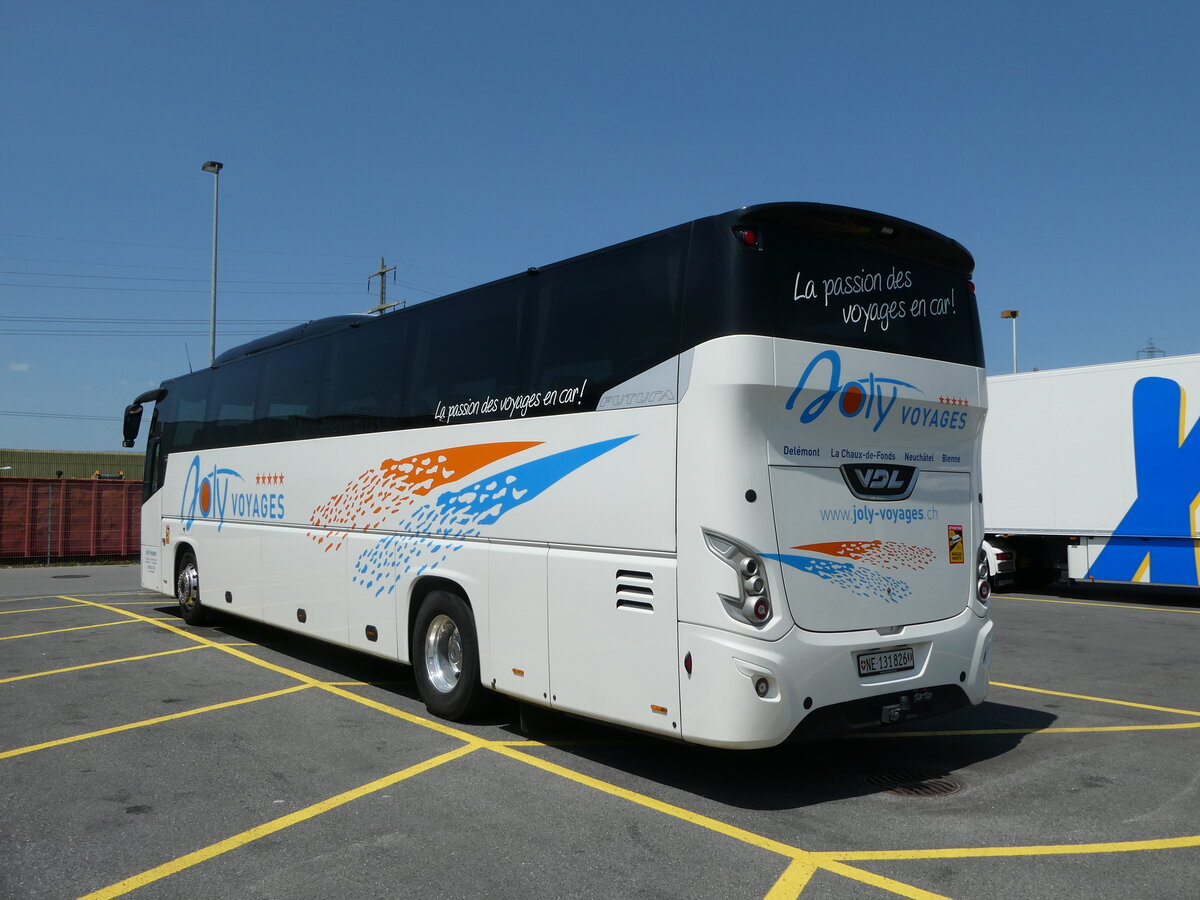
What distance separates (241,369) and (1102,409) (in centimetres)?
1299

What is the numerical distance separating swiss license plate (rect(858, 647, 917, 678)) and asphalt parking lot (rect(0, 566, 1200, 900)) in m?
0.72

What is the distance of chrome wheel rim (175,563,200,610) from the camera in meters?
12.6

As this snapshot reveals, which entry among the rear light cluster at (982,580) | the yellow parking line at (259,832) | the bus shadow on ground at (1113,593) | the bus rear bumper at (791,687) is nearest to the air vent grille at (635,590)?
the bus rear bumper at (791,687)

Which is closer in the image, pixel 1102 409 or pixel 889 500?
pixel 889 500

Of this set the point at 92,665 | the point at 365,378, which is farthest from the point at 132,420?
the point at 365,378

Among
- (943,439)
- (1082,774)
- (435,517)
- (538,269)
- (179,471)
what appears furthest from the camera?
(179,471)

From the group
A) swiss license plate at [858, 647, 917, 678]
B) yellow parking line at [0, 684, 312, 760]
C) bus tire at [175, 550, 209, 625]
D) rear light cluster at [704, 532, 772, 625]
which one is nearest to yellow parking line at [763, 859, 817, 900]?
rear light cluster at [704, 532, 772, 625]

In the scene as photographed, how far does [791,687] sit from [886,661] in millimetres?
838

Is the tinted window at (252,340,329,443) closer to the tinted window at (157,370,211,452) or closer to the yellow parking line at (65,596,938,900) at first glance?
the tinted window at (157,370,211,452)

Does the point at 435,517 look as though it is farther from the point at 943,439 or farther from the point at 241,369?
the point at 241,369

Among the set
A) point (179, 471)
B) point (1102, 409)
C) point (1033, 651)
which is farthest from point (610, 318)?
point (1102, 409)

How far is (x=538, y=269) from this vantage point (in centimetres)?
675

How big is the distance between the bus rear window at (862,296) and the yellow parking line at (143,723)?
5.61 metres

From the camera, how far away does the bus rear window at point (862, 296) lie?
A: 5.41m
